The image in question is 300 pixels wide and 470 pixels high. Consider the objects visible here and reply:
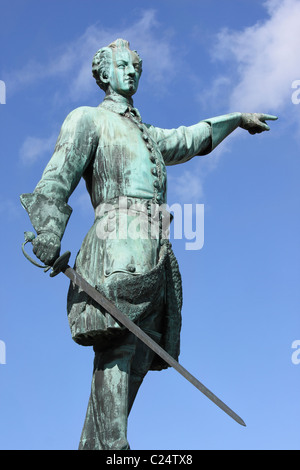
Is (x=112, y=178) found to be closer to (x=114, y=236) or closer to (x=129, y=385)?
(x=114, y=236)

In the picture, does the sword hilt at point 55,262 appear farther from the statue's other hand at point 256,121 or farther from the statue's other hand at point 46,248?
the statue's other hand at point 256,121

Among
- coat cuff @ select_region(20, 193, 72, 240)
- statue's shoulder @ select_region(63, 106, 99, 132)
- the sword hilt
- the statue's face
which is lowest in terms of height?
the sword hilt

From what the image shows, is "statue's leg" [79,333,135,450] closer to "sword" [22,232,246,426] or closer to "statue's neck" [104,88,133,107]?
"sword" [22,232,246,426]

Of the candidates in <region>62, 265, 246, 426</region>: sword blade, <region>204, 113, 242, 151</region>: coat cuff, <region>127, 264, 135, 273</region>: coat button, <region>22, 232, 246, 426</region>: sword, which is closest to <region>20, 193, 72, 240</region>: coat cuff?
<region>22, 232, 246, 426</region>: sword

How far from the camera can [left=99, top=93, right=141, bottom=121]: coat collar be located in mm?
8414

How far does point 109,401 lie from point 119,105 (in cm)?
253

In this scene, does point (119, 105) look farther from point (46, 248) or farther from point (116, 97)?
point (46, 248)

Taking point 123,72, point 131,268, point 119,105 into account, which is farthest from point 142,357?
point 123,72

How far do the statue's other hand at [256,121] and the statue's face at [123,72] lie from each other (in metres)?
1.25

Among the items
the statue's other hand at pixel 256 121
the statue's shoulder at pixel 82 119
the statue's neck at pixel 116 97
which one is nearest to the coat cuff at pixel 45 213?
the statue's shoulder at pixel 82 119

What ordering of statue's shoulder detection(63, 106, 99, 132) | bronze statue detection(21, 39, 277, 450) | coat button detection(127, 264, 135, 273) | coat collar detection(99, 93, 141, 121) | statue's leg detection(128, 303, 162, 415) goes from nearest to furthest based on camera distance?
1. bronze statue detection(21, 39, 277, 450)
2. coat button detection(127, 264, 135, 273)
3. statue's leg detection(128, 303, 162, 415)
4. statue's shoulder detection(63, 106, 99, 132)
5. coat collar detection(99, 93, 141, 121)

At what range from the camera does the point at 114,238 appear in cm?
778
